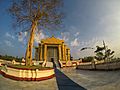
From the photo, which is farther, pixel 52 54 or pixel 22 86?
pixel 52 54

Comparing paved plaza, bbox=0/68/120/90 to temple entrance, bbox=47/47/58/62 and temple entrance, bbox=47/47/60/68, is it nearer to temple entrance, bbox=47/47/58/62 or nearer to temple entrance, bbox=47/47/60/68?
temple entrance, bbox=47/47/60/68

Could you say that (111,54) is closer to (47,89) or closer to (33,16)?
(33,16)

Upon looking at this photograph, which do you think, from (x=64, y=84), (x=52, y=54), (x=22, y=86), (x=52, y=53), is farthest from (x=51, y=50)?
(x=22, y=86)

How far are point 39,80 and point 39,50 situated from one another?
2916 centimetres

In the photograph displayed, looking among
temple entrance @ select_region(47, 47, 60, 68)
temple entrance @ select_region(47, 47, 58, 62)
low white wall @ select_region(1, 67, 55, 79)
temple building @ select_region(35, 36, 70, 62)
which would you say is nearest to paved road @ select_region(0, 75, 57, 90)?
low white wall @ select_region(1, 67, 55, 79)

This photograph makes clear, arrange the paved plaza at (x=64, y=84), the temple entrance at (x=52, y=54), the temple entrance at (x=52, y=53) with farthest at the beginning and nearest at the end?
the temple entrance at (x=52, y=53)
the temple entrance at (x=52, y=54)
the paved plaza at (x=64, y=84)

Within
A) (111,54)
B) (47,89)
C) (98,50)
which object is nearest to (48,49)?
(98,50)

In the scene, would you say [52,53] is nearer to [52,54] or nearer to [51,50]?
[52,54]

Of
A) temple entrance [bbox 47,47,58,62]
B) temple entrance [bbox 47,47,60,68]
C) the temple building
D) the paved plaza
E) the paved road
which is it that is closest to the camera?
the paved road

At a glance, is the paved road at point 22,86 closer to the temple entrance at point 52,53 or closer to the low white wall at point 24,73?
the low white wall at point 24,73

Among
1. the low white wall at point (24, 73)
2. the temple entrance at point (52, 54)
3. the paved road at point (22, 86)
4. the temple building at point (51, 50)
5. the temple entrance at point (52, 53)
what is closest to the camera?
the paved road at point (22, 86)

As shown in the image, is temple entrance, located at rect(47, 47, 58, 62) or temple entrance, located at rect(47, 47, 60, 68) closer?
temple entrance, located at rect(47, 47, 60, 68)

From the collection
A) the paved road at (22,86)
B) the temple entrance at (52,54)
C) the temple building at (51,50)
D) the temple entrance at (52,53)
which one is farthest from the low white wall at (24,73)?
the temple entrance at (52,53)

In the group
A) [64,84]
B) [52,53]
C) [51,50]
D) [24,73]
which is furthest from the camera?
[51,50]
